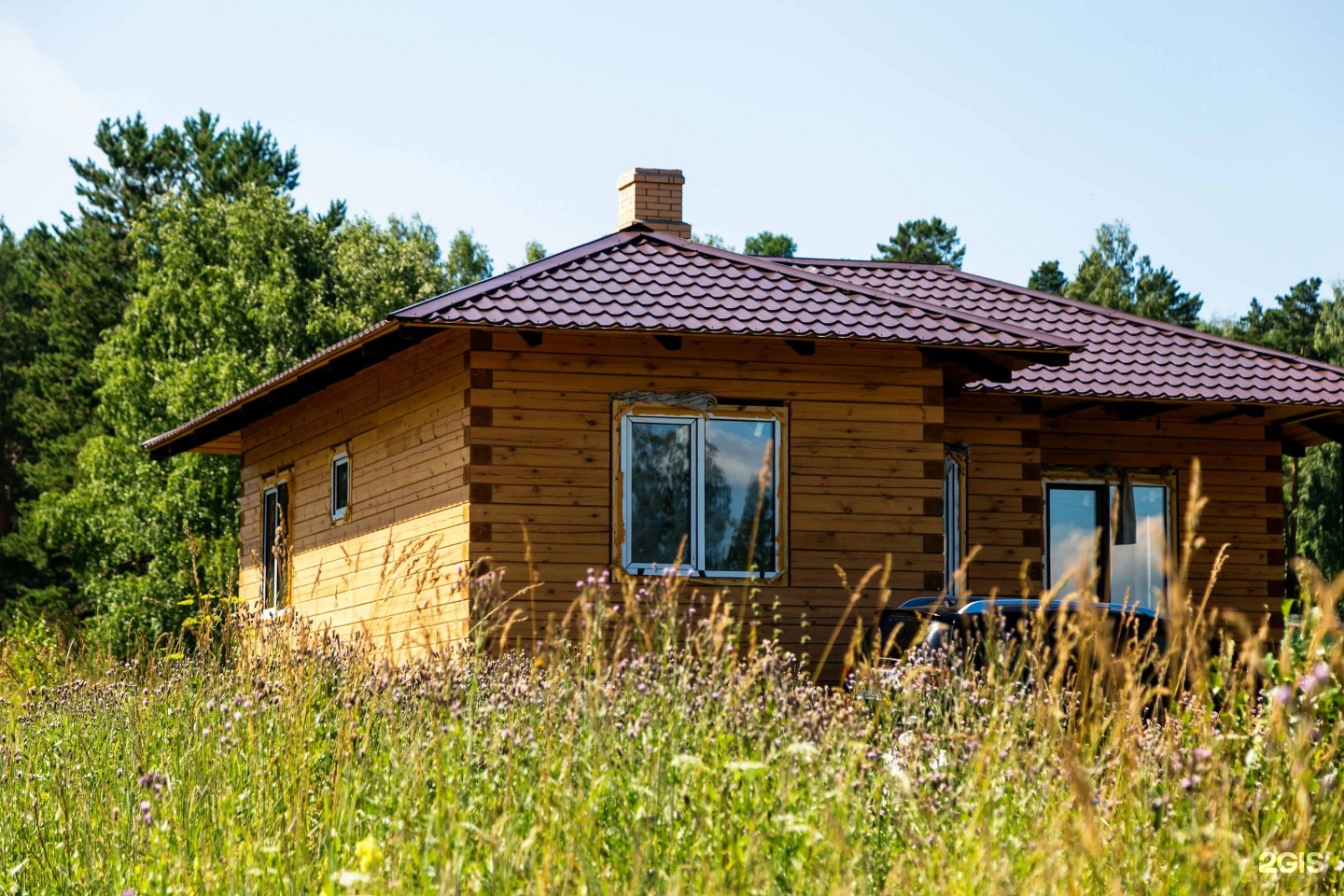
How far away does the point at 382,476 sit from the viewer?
616 inches

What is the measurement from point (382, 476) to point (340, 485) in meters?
1.85

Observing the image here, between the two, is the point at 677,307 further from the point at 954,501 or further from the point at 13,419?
the point at 13,419

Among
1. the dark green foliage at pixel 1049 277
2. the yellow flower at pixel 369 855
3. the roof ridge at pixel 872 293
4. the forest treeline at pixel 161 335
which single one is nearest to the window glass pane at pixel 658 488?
the roof ridge at pixel 872 293

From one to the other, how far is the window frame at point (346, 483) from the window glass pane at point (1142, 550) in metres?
8.42

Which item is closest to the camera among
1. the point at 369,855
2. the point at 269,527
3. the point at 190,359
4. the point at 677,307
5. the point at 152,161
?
the point at 369,855

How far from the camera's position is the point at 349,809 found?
16.2 feet

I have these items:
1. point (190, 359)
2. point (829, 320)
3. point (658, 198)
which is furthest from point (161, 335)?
point (829, 320)

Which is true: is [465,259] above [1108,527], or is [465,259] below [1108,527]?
above

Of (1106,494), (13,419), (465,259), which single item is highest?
(465,259)

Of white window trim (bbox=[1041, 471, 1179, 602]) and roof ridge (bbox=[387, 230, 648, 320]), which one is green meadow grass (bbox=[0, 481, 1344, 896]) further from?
white window trim (bbox=[1041, 471, 1179, 602])

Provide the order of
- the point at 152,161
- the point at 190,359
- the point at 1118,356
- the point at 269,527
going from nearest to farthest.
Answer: the point at 1118,356 < the point at 269,527 < the point at 190,359 < the point at 152,161

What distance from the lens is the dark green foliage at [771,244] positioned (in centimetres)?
5843

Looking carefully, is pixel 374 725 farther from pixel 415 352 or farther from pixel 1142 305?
pixel 1142 305

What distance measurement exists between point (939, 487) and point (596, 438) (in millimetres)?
3167
